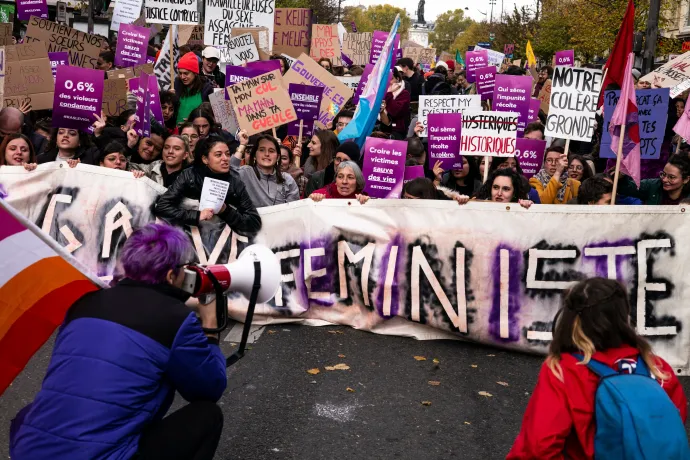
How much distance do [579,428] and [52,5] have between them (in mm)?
38546

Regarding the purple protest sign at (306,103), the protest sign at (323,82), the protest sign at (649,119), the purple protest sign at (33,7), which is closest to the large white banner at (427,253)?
the protest sign at (649,119)

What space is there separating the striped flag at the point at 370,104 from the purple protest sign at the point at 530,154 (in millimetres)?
1604

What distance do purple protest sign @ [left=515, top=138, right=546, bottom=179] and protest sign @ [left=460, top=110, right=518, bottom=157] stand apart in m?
0.91

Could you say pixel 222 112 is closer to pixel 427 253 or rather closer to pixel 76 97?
pixel 76 97

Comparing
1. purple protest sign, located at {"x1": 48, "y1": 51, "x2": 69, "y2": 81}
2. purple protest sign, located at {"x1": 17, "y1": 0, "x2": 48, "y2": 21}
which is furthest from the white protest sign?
purple protest sign, located at {"x1": 17, "y1": 0, "x2": 48, "y2": 21}

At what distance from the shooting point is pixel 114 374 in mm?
3150

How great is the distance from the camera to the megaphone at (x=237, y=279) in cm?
349

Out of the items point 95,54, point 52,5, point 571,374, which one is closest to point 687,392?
point 571,374

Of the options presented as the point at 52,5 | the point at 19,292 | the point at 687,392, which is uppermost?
the point at 52,5

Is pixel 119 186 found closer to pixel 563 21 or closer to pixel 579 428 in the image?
pixel 579 428

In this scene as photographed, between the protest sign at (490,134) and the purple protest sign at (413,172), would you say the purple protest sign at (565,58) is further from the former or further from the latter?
the purple protest sign at (413,172)

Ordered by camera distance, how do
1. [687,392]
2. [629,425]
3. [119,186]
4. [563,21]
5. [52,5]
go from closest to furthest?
[629,425]
[687,392]
[119,186]
[52,5]
[563,21]

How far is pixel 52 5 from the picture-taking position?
38.1 m

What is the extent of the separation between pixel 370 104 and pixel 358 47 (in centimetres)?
1010
